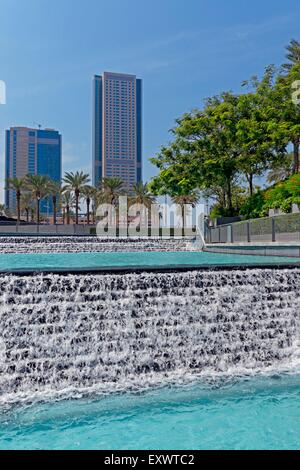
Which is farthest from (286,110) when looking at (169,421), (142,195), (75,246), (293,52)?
(142,195)

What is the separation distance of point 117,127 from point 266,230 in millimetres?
155260

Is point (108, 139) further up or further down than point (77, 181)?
further up

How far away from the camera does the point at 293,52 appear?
34312 mm

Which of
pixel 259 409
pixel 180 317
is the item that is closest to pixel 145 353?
pixel 180 317

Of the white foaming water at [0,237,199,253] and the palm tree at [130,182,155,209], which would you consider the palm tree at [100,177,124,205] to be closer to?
the palm tree at [130,182,155,209]

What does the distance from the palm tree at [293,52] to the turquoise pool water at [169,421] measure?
3316cm

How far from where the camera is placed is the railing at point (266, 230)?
1644cm

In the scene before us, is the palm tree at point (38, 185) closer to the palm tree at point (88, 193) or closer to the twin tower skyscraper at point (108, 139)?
the palm tree at point (88, 193)

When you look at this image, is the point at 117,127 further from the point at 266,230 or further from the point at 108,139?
the point at 266,230

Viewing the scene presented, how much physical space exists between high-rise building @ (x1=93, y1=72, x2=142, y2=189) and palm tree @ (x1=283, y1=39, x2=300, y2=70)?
117764mm

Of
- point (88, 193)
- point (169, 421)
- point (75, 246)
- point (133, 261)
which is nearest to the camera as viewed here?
point (169, 421)

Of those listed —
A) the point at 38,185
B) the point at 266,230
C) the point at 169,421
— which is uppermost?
the point at 38,185

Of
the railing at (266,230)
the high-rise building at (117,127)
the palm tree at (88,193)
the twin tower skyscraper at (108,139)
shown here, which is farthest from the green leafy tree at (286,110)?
the high-rise building at (117,127)

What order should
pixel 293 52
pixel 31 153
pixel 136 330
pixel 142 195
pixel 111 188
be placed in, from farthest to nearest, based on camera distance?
pixel 31 153 < pixel 142 195 < pixel 111 188 < pixel 293 52 < pixel 136 330
